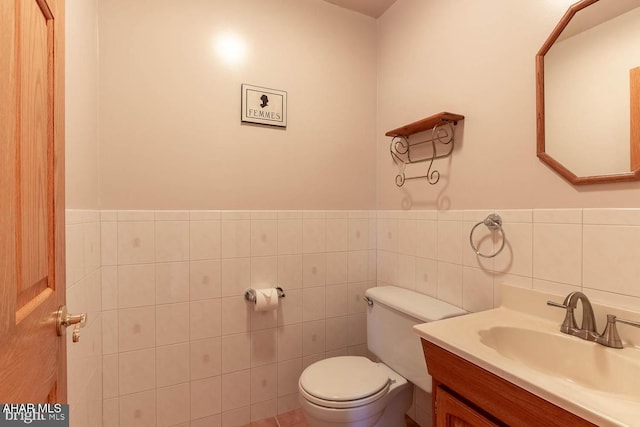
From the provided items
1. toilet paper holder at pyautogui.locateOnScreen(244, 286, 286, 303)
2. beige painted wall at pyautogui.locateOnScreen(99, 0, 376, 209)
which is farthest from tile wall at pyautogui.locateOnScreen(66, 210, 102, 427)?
toilet paper holder at pyautogui.locateOnScreen(244, 286, 286, 303)

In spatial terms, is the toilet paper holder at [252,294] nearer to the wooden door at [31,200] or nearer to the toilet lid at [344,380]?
the toilet lid at [344,380]

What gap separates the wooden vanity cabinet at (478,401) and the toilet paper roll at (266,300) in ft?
2.83

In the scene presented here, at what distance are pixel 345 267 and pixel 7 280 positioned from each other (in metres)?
1.68

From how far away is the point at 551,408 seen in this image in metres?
0.70

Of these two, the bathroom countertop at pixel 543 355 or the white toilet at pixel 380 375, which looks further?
the white toilet at pixel 380 375

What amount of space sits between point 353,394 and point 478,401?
1.95ft

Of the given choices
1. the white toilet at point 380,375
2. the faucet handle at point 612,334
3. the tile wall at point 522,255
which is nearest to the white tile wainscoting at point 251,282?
the tile wall at point 522,255

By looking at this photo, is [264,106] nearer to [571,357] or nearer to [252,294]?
[252,294]

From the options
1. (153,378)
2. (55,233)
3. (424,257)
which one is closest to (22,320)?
(55,233)

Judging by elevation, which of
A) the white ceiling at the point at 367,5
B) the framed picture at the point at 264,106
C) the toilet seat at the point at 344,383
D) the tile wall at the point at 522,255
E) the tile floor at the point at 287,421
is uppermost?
the white ceiling at the point at 367,5

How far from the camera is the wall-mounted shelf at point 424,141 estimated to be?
152cm

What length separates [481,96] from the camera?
1.39 m

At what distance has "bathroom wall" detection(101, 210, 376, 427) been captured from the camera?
58.4 inches

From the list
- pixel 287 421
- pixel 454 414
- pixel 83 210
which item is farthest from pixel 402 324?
pixel 83 210
